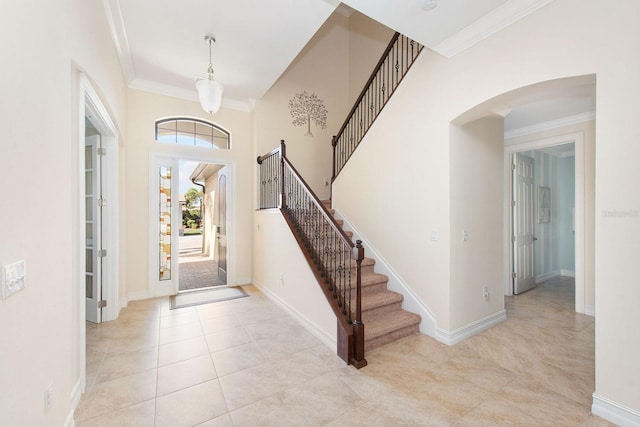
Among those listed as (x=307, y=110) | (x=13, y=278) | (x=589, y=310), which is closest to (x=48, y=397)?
(x=13, y=278)

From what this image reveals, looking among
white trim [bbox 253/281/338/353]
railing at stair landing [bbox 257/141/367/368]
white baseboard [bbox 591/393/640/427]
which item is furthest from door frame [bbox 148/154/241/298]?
white baseboard [bbox 591/393/640/427]

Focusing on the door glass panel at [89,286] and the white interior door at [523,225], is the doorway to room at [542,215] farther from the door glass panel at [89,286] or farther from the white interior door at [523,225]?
the door glass panel at [89,286]

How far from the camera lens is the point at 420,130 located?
3.29 m

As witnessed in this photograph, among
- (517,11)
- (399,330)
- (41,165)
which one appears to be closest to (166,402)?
(41,165)

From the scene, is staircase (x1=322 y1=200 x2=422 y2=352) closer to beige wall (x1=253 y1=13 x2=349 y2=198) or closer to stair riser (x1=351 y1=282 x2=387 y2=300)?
stair riser (x1=351 y1=282 x2=387 y2=300)

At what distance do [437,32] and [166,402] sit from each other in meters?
3.93

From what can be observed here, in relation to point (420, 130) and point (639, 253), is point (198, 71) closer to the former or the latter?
point (420, 130)

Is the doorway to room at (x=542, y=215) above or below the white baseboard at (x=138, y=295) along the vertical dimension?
above

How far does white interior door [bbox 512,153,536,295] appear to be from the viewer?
4895mm

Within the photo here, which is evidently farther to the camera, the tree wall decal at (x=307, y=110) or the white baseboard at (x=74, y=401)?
the tree wall decal at (x=307, y=110)

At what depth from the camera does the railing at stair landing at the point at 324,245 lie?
103 inches

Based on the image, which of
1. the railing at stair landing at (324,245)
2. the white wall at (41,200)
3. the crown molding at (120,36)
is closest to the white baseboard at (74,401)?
the white wall at (41,200)

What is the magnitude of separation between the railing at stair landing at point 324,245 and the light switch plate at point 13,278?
2147 mm

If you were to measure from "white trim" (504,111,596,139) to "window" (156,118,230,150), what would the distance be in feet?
16.4
